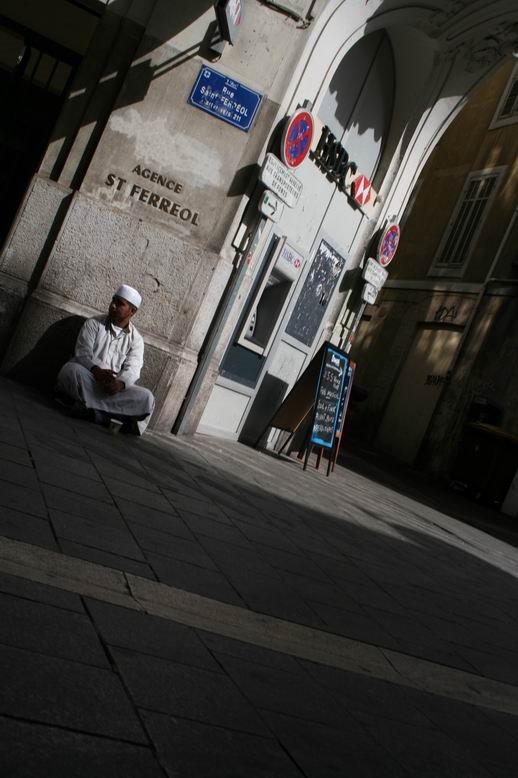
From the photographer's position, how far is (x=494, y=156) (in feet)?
77.8

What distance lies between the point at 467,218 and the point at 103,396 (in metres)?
18.1

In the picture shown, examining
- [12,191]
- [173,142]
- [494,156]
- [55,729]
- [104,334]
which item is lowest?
[55,729]

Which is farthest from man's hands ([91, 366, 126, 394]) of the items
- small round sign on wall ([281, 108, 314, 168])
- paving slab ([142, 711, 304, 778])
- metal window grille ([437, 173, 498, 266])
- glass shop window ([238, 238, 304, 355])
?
metal window grille ([437, 173, 498, 266])

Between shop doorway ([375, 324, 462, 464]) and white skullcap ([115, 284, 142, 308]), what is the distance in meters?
15.0

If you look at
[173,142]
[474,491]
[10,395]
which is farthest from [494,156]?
[10,395]

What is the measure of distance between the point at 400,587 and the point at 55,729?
156 inches

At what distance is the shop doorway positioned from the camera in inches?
881

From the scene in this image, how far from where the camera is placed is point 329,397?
11188 millimetres

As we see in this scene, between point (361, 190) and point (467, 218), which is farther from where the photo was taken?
point (467, 218)

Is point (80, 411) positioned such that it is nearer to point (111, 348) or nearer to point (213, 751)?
point (111, 348)

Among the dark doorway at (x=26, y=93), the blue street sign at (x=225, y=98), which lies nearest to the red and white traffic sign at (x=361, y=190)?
the blue street sign at (x=225, y=98)

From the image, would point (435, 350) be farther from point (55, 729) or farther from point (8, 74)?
point (55, 729)

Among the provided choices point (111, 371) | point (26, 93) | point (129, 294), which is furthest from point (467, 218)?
point (111, 371)

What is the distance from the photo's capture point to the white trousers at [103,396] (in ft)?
25.4
